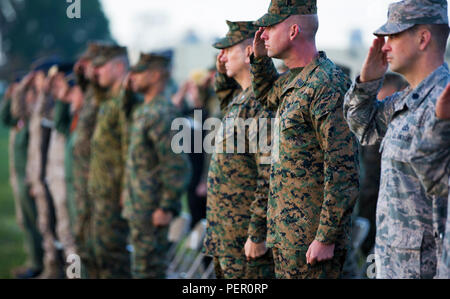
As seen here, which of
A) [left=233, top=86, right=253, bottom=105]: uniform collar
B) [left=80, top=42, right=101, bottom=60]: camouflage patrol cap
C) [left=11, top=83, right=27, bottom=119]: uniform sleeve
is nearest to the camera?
[left=233, top=86, right=253, bottom=105]: uniform collar

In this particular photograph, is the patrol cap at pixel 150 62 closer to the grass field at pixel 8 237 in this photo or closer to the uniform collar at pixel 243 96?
the uniform collar at pixel 243 96

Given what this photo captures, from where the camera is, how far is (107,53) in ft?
24.5

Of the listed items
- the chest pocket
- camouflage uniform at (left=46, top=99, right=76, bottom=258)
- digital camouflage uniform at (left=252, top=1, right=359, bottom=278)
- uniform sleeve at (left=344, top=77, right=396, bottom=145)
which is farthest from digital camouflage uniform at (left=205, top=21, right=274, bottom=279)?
camouflage uniform at (left=46, top=99, right=76, bottom=258)

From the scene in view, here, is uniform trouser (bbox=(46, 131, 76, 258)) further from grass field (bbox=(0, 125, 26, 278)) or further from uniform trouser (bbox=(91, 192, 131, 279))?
uniform trouser (bbox=(91, 192, 131, 279))

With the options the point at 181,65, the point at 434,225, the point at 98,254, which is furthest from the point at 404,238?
the point at 181,65

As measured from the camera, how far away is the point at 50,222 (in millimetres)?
8773

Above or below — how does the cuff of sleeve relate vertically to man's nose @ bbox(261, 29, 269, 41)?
below

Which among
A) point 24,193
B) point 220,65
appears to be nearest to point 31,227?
point 24,193

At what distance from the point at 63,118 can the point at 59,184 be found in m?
0.87

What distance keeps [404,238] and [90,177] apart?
4621 mm

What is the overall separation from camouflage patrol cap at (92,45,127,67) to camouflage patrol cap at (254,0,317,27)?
3.91 meters

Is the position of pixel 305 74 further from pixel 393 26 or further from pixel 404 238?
pixel 404 238

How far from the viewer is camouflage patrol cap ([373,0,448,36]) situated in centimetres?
315

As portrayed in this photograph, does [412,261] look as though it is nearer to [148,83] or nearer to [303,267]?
[303,267]
